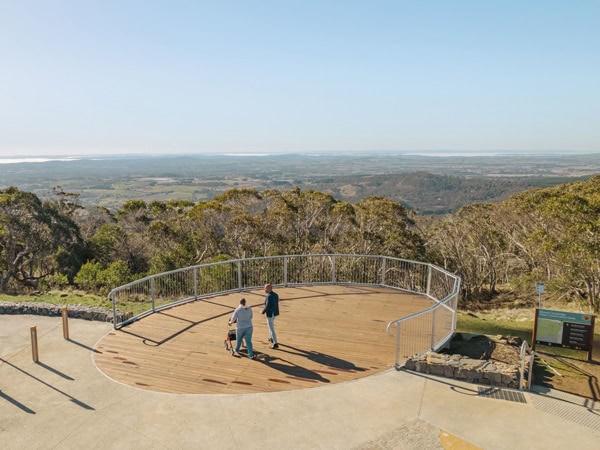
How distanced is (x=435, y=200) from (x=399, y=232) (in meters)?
102

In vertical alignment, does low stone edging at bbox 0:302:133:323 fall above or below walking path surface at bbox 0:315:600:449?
above

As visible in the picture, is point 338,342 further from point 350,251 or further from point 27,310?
point 350,251

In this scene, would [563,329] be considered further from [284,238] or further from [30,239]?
[30,239]

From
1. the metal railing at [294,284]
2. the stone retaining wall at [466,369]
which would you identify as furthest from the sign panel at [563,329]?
the stone retaining wall at [466,369]

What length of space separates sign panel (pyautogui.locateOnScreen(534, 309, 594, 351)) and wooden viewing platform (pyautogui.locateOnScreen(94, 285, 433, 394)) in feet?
10.2

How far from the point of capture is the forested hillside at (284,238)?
25.5 meters

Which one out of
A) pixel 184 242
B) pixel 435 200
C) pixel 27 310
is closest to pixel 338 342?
pixel 27 310

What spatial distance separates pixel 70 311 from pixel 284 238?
1721 cm

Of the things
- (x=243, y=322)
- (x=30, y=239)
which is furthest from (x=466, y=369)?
(x=30, y=239)

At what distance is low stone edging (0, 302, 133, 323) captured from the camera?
38.7 feet

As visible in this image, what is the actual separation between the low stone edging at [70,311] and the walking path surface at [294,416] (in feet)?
8.87

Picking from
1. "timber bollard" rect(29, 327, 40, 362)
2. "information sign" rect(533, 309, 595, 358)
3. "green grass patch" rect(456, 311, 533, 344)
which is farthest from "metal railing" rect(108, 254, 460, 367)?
"green grass patch" rect(456, 311, 533, 344)

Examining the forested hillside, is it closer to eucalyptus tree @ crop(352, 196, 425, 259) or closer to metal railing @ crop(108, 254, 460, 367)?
eucalyptus tree @ crop(352, 196, 425, 259)

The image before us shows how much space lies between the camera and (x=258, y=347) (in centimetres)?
1020
